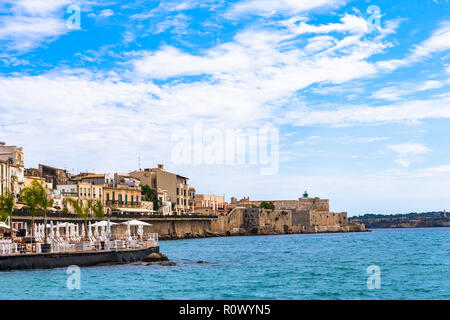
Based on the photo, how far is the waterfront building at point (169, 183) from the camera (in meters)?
123

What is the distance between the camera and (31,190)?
49.7 metres

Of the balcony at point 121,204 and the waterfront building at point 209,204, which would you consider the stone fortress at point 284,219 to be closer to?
the waterfront building at point 209,204

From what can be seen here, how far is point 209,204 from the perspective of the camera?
16600cm

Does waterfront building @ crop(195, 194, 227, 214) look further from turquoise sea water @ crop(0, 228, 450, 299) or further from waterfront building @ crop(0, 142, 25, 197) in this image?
turquoise sea water @ crop(0, 228, 450, 299)

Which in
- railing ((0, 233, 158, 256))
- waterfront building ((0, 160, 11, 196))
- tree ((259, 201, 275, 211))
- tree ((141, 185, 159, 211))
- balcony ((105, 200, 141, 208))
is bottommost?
railing ((0, 233, 158, 256))

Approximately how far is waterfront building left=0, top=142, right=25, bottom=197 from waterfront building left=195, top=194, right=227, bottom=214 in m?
72.0

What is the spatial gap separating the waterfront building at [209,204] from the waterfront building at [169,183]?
17.3 m

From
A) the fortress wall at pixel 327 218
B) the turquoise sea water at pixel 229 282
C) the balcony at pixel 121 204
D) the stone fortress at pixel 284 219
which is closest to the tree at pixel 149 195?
the balcony at pixel 121 204

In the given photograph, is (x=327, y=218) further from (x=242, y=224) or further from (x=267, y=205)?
(x=242, y=224)

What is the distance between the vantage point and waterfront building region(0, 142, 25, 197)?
258ft

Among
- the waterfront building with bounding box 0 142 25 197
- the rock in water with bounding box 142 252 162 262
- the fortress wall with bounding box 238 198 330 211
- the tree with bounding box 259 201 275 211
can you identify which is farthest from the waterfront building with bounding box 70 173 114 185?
the fortress wall with bounding box 238 198 330 211

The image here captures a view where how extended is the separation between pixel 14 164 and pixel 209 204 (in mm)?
89177
